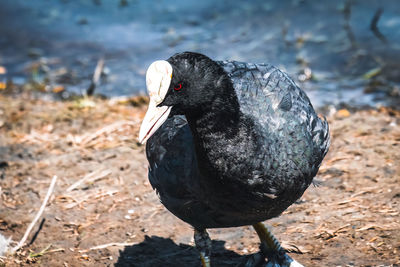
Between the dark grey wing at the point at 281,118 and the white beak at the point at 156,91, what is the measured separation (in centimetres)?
68

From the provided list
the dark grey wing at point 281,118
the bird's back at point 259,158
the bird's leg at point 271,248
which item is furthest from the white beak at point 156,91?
the bird's leg at point 271,248

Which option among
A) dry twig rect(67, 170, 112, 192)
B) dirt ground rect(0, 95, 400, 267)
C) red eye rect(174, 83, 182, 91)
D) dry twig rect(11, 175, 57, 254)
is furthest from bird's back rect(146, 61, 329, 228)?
dry twig rect(67, 170, 112, 192)

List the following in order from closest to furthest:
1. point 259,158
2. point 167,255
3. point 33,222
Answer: point 259,158 → point 167,255 → point 33,222

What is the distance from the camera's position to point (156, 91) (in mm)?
3344

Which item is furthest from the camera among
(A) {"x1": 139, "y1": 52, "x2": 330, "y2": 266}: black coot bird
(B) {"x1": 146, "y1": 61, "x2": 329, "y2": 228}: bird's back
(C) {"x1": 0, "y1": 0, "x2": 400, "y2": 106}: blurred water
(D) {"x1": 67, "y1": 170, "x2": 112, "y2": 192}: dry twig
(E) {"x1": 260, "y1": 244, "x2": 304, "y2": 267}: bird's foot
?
(C) {"x1": 0, "y1": 0, "x2": 400, "y2": 106}: blurred water

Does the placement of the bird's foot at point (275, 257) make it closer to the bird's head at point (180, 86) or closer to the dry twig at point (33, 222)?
the bird's head at point (180, 86)

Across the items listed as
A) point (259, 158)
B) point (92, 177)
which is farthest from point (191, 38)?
point (259, 158)

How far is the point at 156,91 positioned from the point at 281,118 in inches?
40.7

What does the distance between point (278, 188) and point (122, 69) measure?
590 centimetres

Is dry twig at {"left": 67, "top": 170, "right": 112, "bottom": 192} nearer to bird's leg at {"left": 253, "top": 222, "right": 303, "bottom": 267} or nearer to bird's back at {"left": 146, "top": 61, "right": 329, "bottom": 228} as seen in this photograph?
bird's back at {"left": 146, "top": 61, "right": 329, "bottom": 228}

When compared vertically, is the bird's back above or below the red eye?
below

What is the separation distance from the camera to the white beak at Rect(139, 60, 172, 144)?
330 centimetres

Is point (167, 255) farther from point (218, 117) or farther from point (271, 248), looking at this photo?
point (218, 117)

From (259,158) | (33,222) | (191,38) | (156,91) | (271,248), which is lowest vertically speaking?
(33,222)
